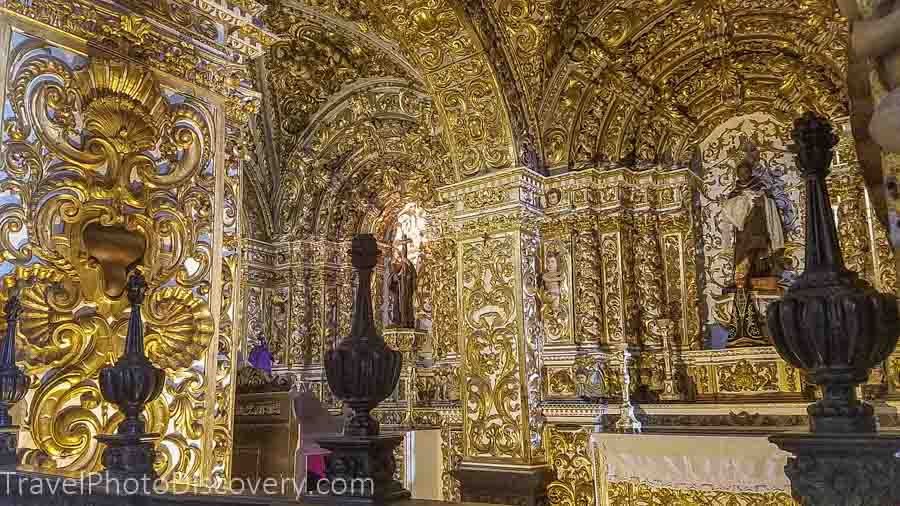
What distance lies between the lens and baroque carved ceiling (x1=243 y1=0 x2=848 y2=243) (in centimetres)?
818

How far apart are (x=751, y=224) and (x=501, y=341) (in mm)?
3851

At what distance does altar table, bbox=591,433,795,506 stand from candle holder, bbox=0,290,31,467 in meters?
5.48

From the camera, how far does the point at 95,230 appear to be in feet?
13.2

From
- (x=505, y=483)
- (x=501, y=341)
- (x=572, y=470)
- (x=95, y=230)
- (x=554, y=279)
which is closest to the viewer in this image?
(x=95, y=230)

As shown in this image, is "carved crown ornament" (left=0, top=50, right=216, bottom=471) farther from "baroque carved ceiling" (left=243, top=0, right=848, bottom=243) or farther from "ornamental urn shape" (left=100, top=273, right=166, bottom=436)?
"baroque carved ceiling" (left=243, top=0, right=848, bottom=243)

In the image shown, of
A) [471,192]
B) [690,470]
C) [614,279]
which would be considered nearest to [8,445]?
[690,470]

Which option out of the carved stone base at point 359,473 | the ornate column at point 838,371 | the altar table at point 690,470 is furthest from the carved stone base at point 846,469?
the altar table at point 690,470

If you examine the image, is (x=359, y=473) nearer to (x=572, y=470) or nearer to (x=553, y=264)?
(x=572, y=470)

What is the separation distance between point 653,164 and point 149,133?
23.4 feet

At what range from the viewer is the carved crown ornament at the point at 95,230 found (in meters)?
3.71

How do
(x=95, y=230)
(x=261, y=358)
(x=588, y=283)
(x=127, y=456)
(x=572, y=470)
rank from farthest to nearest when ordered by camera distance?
(x=261, y=358) < (x=588, y=283) < (x=572, y=470) < (x=95, y=230) < (x=127, y=456)

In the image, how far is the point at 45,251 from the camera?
12.4 ft

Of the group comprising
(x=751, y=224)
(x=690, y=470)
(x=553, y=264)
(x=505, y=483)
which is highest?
(x=751, y=224)

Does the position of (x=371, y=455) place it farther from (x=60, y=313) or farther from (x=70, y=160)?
(x=70, y=160)
